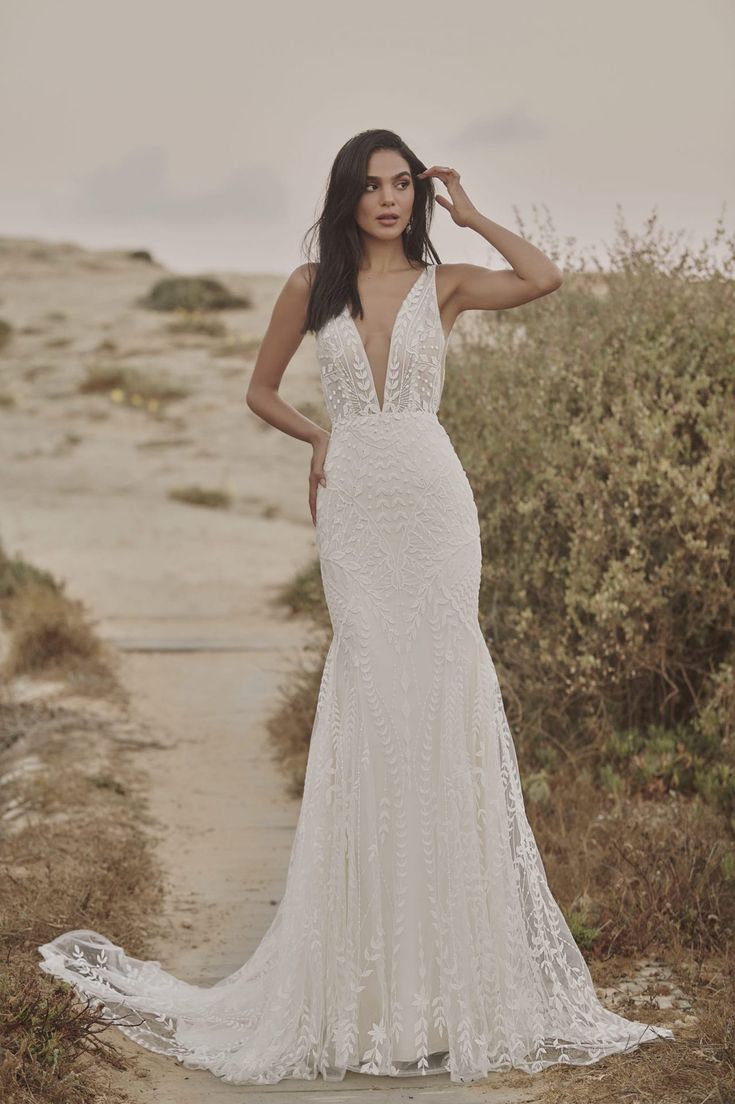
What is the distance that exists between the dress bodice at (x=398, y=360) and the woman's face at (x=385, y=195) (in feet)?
0.60

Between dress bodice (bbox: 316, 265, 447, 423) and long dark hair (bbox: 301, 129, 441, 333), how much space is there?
51 millimetres

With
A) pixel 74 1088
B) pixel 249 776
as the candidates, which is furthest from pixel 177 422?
pixel 74 1088

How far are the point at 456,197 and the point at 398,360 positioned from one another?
0.53 meters

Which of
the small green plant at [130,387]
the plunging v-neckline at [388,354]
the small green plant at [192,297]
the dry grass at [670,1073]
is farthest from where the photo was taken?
the small green plant at [192,297]

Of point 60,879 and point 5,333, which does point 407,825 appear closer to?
point 60,879

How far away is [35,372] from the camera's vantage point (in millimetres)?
30031

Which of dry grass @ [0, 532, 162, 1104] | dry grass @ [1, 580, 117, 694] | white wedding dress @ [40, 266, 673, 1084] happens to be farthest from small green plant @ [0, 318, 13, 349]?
white wedding dress @ [40, 266, 673, 1084]

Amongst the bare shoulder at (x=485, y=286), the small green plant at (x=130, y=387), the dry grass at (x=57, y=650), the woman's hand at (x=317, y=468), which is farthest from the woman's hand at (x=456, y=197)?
the small green plant at (x=130, y=387)

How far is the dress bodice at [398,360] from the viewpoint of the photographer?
4.05 metres

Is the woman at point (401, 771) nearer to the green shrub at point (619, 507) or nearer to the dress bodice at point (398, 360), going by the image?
the dress bodice at point (398, 360)

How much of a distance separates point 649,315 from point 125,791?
11.0ft

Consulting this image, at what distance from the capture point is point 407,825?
399cm

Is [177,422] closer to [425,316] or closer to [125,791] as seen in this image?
[125,791]

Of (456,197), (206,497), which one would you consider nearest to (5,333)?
(206,497)
